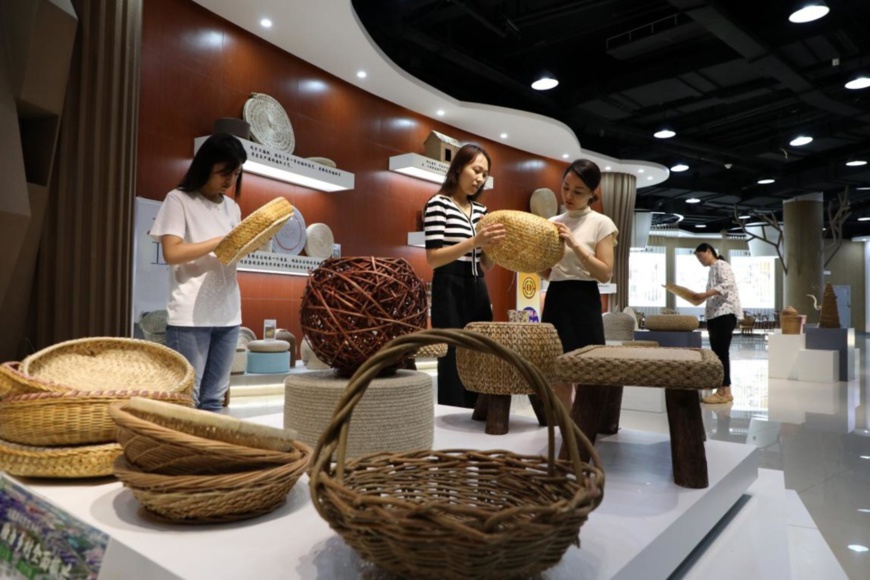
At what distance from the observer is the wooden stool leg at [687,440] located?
1176mm

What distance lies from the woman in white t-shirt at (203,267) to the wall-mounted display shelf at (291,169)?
6.69ft

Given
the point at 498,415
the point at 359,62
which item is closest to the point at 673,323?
the point at 359,62

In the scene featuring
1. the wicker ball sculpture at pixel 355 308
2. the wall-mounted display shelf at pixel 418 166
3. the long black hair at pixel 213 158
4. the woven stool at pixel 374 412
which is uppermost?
the wall-mounted display shelf at pixel 418 166

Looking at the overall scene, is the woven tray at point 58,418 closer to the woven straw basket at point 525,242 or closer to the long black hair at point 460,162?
the woven straw basket at point 525,242

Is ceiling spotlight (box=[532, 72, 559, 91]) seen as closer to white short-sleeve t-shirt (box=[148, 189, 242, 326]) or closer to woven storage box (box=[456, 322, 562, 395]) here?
white short-sleeve t-shirt (box=[148, 189, 242, 326])

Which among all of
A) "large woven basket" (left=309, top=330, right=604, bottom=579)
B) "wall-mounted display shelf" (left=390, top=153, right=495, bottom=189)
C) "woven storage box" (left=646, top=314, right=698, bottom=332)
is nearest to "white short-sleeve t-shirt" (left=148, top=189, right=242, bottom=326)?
"large woven basket" (left=309, top=330, right=604, bottom=579)

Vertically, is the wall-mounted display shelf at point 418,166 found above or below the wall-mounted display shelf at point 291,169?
above

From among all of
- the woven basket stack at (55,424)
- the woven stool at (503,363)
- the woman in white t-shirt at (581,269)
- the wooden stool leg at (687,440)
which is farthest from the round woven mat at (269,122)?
the wooden stool leg at (687,440)

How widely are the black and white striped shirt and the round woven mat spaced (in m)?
2.82

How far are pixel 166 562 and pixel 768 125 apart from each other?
11.1 meters

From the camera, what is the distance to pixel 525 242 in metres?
1.78

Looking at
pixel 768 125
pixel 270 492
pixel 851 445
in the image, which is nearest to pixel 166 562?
pixel 270 492

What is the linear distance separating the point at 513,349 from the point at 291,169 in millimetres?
3337

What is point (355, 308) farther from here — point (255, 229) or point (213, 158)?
point (213, 158)
